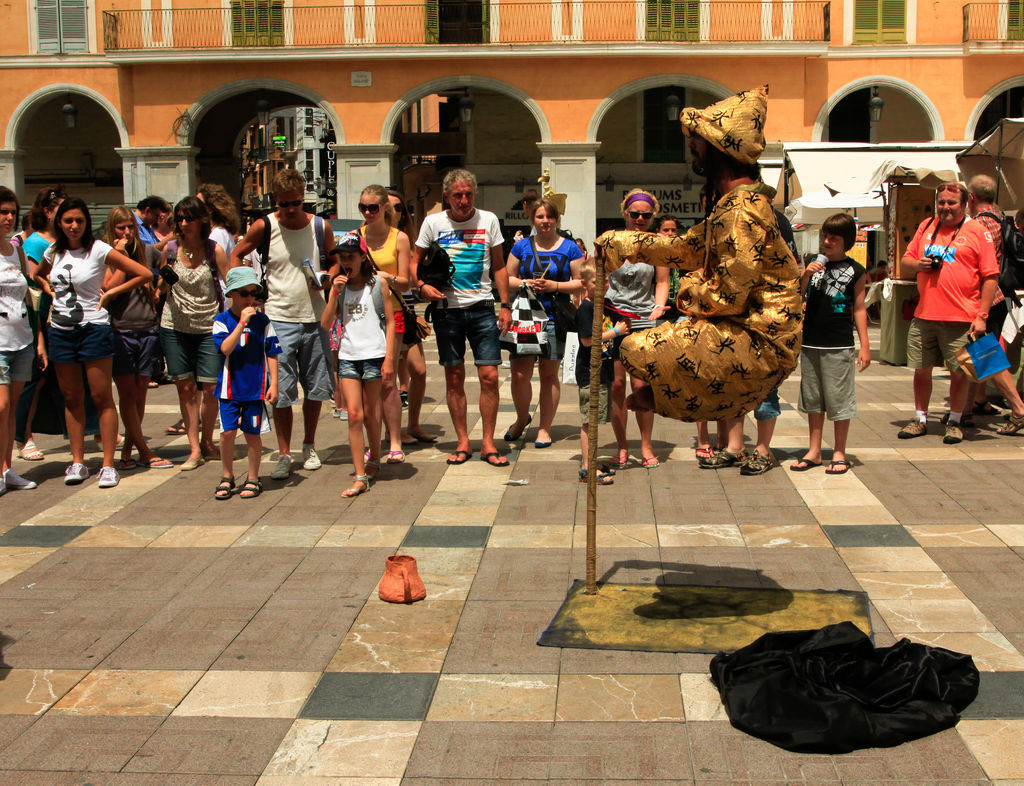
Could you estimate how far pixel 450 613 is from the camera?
493 cm

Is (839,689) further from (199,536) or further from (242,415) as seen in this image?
(242,415)

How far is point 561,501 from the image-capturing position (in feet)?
22.5

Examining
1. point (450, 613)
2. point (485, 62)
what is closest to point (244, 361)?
point (450, 613)

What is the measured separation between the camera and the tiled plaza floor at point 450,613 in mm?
3650

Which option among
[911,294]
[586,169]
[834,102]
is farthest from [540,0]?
[911,294]

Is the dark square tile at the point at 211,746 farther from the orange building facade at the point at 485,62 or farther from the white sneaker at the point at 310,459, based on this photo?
the orange building facade at the point at 485,62

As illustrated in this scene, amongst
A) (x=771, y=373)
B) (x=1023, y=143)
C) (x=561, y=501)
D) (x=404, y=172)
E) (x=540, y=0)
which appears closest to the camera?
(x=771, y=373)

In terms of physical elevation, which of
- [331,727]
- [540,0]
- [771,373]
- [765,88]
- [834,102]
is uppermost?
[540,0]

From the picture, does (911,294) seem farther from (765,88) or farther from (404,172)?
(404,172)

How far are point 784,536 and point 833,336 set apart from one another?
76.4 inches

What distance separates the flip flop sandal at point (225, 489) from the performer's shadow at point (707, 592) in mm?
2672

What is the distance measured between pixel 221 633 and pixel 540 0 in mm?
24377

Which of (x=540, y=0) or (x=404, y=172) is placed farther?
(x=404, y=172)

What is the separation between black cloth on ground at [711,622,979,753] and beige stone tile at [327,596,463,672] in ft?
3.66
